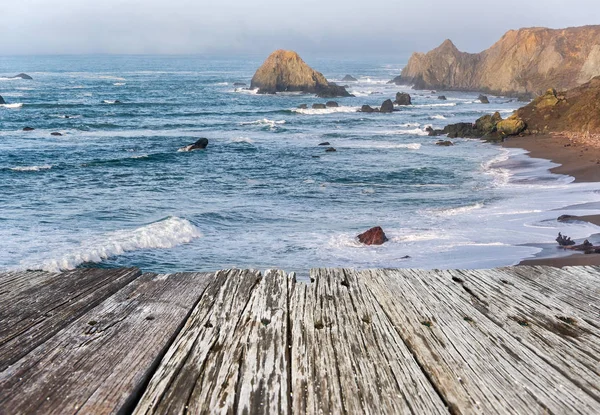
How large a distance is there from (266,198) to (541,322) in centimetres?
1617

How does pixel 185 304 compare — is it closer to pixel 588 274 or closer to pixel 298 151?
pixel 588 274

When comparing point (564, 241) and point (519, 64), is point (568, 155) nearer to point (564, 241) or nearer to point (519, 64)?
point (564, 241)

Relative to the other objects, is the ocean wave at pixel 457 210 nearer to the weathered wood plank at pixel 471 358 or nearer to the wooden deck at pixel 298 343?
the wooden deck at pixel 298 343

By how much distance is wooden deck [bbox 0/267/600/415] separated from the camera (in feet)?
6.22

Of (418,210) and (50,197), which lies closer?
(418,210)

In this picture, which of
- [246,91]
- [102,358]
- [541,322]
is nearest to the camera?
[102,358]

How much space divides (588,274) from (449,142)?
96.0ft

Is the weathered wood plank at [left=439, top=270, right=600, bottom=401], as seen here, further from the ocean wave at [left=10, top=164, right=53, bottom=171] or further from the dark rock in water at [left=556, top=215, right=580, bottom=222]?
the ocean wave at [left=10, top=164, right=53, bottom=171]

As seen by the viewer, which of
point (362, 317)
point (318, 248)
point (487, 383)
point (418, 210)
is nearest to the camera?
point (487, 383)

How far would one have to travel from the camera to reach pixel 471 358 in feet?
7.32

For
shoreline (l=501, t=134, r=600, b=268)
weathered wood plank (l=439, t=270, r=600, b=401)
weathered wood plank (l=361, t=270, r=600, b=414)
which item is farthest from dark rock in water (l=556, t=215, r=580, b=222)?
weathered wood plank (l=361, t=270, r=600, b=414)

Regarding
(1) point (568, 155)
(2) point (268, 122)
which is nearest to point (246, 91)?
(2) point (268, 122)

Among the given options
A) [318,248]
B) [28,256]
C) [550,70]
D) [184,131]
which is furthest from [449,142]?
[550,70]

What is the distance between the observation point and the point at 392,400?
6.22 ft
